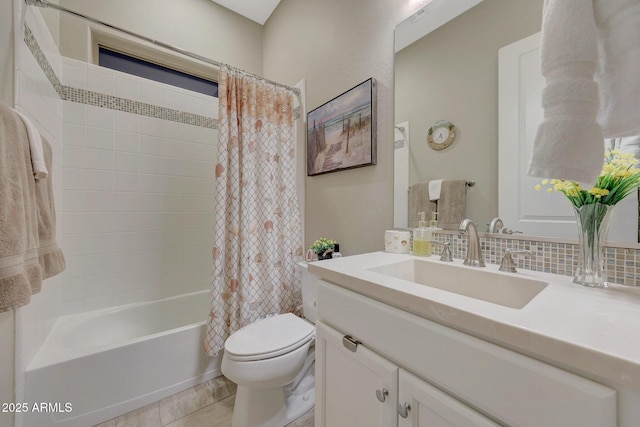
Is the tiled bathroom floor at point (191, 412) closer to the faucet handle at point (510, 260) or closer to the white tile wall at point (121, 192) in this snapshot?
the white tile wall at point (121, 192)

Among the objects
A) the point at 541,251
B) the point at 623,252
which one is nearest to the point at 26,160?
the point at 541,251

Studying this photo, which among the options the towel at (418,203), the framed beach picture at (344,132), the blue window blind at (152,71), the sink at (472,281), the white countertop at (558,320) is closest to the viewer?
the white countertop at (558,320)

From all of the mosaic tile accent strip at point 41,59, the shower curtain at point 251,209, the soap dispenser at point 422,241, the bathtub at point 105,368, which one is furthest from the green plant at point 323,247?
the mosaic tile accent strip at point 41,59

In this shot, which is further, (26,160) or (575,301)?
(26,160)

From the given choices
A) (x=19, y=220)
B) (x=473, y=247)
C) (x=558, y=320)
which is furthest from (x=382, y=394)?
(x=19, y=220)

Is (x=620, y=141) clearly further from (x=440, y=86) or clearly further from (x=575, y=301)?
(x=440, y=86)

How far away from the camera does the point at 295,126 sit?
195cm

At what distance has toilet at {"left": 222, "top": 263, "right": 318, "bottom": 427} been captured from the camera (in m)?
1.09

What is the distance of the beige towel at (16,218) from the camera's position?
29.5 inches

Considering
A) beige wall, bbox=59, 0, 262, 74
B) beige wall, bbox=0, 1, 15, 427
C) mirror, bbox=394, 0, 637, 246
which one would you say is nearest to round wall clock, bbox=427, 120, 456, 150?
mirror, bbox=394, 0, 637, 246

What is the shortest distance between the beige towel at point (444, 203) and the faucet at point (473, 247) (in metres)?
0.13

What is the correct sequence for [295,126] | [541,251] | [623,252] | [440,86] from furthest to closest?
[295,126], [440,86], [541,251], [623,252]

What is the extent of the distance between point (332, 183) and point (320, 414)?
1228mm

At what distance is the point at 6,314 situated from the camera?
989 mm
